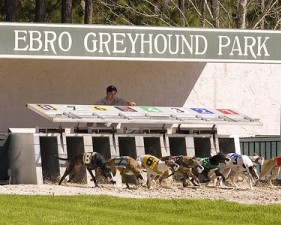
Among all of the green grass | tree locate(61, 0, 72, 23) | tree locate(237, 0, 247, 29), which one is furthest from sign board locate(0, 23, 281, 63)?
tree locate(61, 0, 72, 23)

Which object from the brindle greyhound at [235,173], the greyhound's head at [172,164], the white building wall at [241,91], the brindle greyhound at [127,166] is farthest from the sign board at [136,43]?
the greyhound's head at [172,164]

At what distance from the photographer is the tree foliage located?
4269 cm

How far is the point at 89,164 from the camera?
22828mm

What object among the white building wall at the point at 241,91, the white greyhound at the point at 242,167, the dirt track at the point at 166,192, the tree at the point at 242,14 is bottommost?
the dirt track at the point at 166,192

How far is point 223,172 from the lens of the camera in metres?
24.1

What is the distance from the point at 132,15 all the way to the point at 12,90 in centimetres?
2065

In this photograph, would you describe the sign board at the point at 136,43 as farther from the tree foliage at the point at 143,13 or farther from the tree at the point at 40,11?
the tree at the point at 40,11

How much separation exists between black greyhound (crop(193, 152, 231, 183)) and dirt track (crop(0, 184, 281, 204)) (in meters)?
0.23

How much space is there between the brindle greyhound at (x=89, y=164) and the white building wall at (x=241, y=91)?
4680mm

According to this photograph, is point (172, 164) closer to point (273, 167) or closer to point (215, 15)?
point (273, 167)

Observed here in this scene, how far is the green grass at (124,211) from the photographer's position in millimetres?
17816

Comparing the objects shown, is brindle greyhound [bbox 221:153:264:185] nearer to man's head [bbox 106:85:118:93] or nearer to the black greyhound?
the black greyhound

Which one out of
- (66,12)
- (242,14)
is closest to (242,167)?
(242,14)

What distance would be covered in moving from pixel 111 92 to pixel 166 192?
3.13 m
